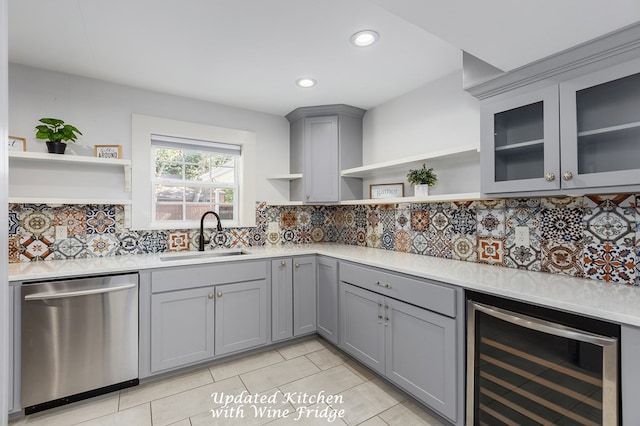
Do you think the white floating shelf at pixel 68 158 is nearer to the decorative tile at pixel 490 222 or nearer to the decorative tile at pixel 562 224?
the decorative tile at pixel 490 222

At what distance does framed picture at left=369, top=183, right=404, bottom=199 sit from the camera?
281 centimetres

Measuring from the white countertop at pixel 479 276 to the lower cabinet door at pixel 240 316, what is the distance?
0.85 ft

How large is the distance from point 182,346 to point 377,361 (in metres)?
1.46

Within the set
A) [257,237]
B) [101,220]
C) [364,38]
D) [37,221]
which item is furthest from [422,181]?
[37,221]

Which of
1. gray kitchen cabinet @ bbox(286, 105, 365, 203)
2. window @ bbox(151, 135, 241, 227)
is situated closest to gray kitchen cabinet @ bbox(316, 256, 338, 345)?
gray kitchen cabinet @ bbox(286, 105, 365, 203)

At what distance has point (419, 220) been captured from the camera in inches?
105

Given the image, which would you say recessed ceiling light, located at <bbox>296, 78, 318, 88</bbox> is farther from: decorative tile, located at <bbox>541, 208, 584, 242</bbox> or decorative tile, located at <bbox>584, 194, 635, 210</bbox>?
decorative tile, located at <bbox>584, 194, 635, 210</bbox>

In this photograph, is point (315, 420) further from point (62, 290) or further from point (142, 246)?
point (142, 246)

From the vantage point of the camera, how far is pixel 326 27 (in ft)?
5.87

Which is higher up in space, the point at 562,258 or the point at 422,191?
the point at 422,191

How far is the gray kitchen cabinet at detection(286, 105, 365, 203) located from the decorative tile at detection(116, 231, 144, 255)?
5.14 feet

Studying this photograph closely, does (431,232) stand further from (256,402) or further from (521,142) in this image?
(256,402)

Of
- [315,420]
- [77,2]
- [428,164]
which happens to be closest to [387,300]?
[315,420]

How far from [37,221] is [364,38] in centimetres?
270
